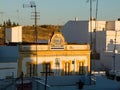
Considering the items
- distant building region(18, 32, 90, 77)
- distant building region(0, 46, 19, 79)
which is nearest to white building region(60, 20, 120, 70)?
distant building region(18, 32, 90, 77)

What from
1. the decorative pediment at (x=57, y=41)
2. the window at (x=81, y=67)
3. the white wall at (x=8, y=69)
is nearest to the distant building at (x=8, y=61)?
the white wall at (x=8, y=69)

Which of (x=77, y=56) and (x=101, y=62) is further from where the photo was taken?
(x=101, y=62)

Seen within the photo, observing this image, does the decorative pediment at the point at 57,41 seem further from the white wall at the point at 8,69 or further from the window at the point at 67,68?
the white wall at the point at 8,69

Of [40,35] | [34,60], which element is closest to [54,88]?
[34,60]

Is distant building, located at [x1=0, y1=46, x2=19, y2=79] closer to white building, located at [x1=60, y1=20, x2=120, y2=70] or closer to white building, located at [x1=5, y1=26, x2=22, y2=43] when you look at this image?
white building, located at [x1=5, y1=26, x2=22, y2=43]

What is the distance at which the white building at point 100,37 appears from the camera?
32.1m

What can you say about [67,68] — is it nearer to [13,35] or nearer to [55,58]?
[55,58]

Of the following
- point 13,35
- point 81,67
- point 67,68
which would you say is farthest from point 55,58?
point 13,35

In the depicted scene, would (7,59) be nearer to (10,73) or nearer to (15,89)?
(10,73)

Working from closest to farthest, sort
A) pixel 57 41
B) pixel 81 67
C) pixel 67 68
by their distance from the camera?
pixel 67 68 → pixel 57 41 → pixel 81 67

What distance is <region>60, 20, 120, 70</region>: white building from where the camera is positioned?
32062mm

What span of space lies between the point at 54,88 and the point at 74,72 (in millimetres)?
12078

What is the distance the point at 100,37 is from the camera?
116 feet

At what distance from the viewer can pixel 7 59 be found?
23016mm
